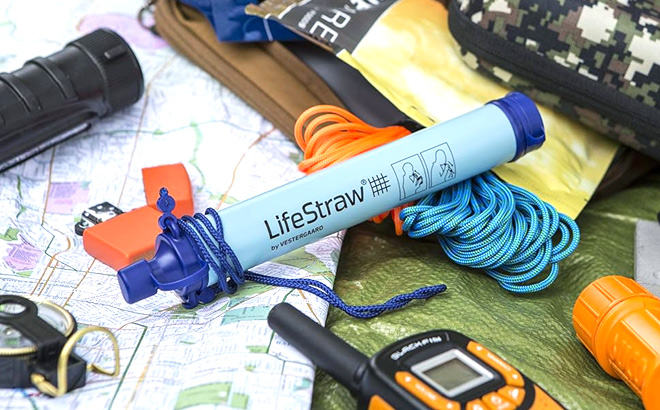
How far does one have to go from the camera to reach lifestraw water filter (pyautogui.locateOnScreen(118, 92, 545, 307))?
0.66m

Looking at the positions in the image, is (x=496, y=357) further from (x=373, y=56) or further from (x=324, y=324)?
(x=373, y=56)

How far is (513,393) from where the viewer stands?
0.59 meters

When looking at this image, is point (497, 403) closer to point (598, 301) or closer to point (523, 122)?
point (598, 301)

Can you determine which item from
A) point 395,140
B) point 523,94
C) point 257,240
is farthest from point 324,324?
point 523,94

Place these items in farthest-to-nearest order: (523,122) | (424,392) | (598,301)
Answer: (523,122) < (598,301) < (424,392)

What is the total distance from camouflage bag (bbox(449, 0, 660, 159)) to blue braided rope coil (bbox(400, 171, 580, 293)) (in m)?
0.14

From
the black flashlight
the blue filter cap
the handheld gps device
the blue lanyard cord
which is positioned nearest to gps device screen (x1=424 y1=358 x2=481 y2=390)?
the handheld gps device

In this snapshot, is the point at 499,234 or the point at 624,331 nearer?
the point at 624,331

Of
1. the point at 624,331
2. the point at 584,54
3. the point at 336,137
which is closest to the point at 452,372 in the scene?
the point at 624,331

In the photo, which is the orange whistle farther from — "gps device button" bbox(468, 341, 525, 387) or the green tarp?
"gps device button" bbox(468, 341, 525, 387)

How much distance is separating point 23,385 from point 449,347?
290 millimetres

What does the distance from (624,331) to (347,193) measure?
0.78ft

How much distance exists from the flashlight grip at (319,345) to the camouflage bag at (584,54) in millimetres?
374

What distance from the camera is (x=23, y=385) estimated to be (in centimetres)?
60
